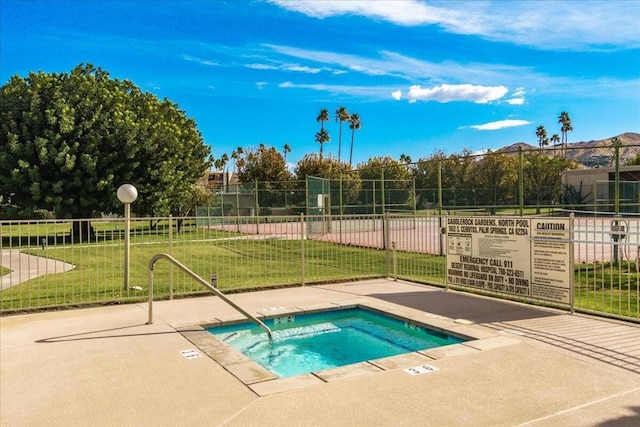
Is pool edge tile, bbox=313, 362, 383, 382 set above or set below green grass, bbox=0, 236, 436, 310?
below

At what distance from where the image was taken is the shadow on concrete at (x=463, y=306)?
7859mm

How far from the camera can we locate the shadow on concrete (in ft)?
25.8

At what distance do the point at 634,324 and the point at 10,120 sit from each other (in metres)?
24.8

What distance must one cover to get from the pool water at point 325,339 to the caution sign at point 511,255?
217 cm

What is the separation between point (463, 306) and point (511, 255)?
1196 mm

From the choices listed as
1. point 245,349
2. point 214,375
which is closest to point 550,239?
point 245,349

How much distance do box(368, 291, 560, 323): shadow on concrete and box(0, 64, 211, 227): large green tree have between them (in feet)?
60.3

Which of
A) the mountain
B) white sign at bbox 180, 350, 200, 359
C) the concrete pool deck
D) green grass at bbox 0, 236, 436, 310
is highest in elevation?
the mountain

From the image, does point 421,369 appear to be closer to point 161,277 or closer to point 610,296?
point 610,296

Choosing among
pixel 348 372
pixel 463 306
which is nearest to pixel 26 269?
pixel 463 306

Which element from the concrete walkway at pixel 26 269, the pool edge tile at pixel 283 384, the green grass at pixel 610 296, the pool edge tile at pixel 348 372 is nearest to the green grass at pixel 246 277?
the green grass at pixel 610 296

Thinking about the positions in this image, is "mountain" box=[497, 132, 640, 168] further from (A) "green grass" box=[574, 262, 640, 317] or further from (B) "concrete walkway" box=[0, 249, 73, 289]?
(B) "concrete walkway" box=[0, 249, 73, 289]

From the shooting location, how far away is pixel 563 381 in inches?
195

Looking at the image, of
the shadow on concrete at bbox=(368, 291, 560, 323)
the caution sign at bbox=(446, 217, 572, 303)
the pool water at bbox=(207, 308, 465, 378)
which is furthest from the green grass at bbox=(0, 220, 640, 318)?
the pool water at bbox=(207, 308, 465, 378)
